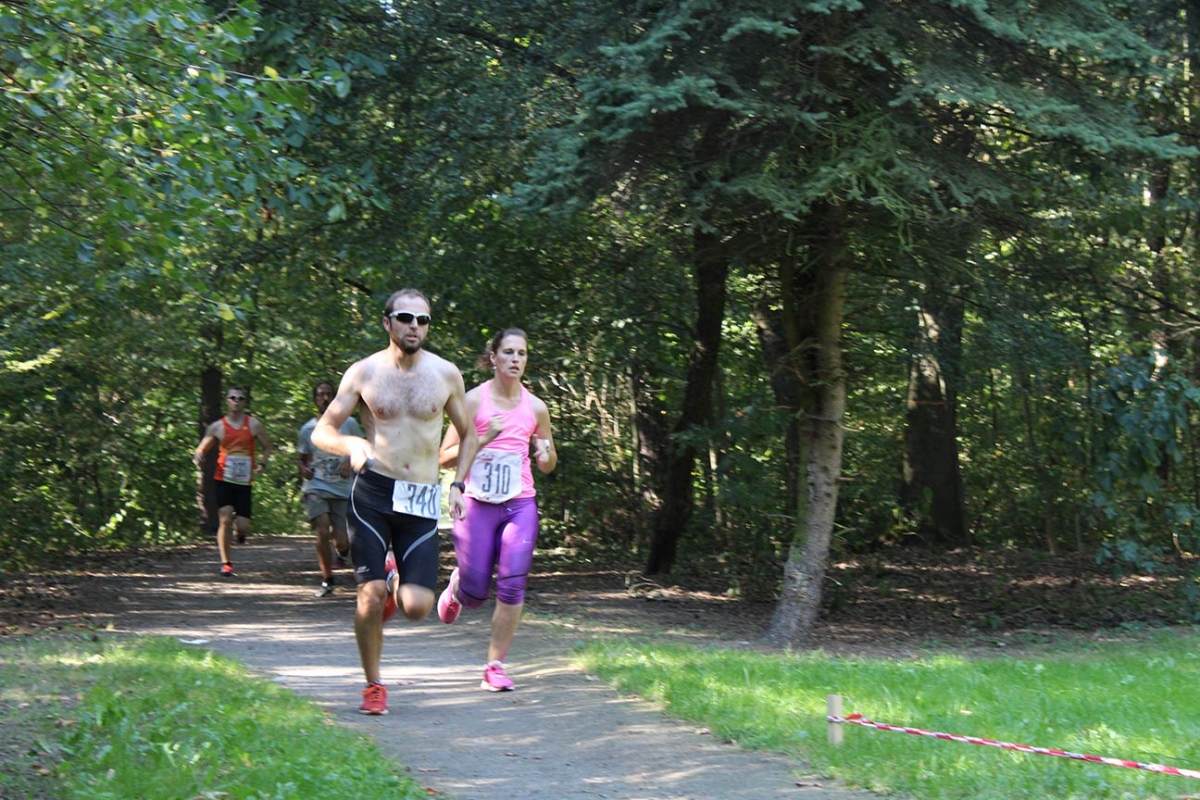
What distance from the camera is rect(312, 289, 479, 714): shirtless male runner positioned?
695cm

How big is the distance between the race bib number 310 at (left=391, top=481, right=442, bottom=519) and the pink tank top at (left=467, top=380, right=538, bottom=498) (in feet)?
2.60

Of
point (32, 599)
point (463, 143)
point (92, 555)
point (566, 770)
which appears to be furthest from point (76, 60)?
point (92, 555)

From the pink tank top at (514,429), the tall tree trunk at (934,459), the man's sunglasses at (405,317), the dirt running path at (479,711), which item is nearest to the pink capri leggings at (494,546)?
the pink tank top at (514,429)

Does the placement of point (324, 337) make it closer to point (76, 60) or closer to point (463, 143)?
point (463, 143)

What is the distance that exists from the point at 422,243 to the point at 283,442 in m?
18.2

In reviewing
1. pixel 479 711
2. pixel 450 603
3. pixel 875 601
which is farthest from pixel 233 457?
pixel 479 711

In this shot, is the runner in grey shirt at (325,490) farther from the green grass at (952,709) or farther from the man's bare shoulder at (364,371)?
the man's bare shoulder at (364,371)

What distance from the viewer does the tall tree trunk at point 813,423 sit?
36.6ft

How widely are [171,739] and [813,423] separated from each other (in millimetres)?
6795

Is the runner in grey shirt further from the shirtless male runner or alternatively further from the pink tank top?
the shirtless male runner

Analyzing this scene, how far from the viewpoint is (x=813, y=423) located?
11.4 metres

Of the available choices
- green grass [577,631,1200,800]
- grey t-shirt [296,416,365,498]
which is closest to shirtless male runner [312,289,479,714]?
green grass [577,631,1200,800]

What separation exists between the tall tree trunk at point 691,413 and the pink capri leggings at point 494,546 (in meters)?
4.26

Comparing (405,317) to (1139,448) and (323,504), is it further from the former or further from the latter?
(1139,448)
